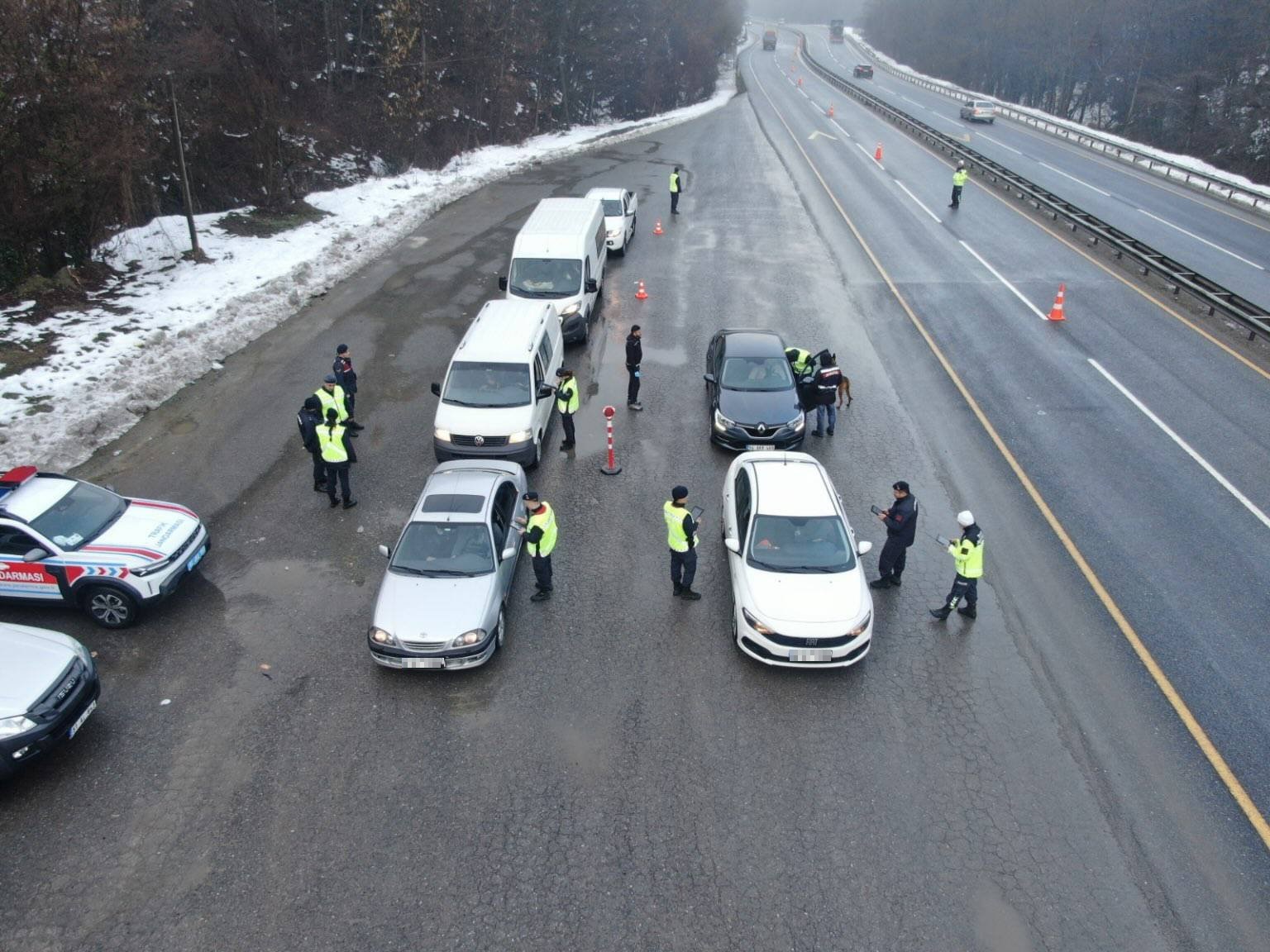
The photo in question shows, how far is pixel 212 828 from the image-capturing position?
757 cm

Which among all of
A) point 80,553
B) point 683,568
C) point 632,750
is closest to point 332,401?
point 80,553

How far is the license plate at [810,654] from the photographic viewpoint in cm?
919

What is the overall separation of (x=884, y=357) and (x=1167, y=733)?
10.9 m

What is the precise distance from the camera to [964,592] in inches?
398

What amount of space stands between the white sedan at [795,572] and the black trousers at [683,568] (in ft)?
1.64

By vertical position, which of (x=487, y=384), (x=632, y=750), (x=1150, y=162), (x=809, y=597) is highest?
(x=1150, y=162)

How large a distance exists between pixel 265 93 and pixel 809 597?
1042 inches

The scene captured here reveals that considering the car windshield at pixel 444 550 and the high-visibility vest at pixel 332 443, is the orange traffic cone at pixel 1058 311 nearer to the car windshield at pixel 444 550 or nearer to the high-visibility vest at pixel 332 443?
the car windshield at pixel 444 550

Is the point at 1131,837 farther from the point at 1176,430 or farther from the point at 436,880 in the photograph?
the point at 1176,430

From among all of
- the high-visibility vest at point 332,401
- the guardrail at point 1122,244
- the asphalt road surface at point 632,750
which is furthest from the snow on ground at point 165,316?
the guardrail at point 1122,244

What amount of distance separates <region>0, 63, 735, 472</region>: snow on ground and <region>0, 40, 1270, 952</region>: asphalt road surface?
1046mm

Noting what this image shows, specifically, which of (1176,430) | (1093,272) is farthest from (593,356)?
(1093,272)

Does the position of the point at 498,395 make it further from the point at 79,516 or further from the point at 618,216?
the point at 618,216

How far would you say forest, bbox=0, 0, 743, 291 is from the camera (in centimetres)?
1725
